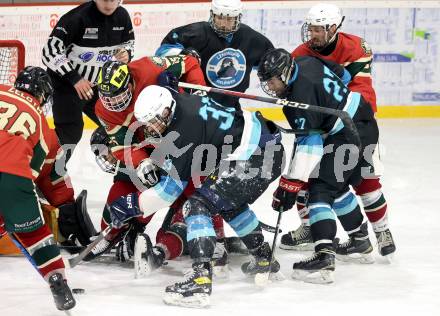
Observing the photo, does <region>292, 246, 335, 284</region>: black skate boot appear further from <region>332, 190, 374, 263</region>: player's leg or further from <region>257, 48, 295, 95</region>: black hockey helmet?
<region>257, 48, 295, 95</region>: black hockey helmet

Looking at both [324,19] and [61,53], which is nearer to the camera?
[324,19]

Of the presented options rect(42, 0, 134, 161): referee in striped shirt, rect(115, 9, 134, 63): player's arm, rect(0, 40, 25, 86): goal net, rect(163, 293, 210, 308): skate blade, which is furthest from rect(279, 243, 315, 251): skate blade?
rect(0, 40, 25, 86): goal net

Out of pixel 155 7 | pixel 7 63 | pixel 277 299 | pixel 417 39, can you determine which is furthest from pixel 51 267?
pixel 417 39

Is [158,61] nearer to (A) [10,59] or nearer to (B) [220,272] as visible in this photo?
(B) [220,272]

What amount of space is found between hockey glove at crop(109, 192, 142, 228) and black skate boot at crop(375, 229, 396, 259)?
3.94ft

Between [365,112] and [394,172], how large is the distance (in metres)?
2.10

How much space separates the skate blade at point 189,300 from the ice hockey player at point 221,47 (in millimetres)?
1464

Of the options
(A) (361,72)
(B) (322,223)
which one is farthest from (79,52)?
(B) (322,223)

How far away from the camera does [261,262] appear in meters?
4.46

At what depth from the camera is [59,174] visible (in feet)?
16.0

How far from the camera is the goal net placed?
5.88 meters

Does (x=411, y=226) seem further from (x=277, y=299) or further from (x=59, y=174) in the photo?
(x=59, y=174)

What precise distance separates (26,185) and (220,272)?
1.22 metres

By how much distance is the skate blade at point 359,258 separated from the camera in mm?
4805
